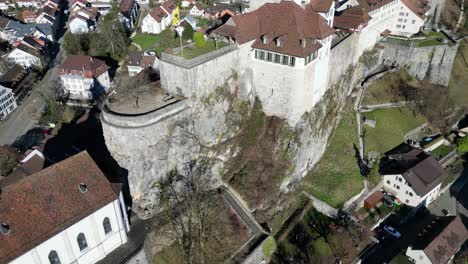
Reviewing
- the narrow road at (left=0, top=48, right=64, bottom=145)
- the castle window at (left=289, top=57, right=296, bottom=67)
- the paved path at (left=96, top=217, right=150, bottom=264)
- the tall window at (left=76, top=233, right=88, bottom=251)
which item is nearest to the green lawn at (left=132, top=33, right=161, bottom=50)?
the narrow road at (left=0, top=48, right=64, bottom=145)

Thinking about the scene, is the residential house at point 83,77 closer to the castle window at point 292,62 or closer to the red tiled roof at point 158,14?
the red tiled roof at point 158,14

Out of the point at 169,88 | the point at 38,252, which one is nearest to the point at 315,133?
the point at 169,88

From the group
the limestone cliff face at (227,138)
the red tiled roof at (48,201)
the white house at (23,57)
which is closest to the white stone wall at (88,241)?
the red tiled roof at (48,201)

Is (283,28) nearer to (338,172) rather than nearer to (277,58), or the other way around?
(277,58)

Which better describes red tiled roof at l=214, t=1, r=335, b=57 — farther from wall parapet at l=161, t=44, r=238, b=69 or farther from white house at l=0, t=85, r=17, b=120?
white house at l=0, t=85, r=17, b=120

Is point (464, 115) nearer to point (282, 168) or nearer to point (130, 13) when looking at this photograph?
point (282, 168)

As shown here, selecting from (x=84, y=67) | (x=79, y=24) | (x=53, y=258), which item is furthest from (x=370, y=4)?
(x=79, y=24)
